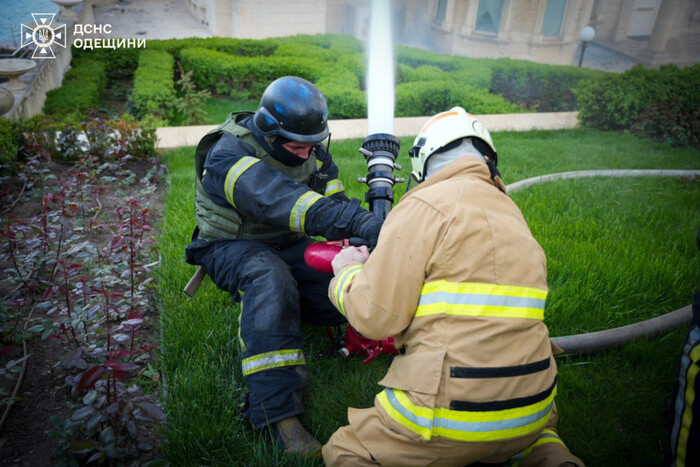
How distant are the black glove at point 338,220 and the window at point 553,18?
19336mm

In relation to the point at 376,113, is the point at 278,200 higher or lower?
lower

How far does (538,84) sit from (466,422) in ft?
41.2

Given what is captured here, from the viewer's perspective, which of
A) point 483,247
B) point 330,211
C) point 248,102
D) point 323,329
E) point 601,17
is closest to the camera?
point 483,247

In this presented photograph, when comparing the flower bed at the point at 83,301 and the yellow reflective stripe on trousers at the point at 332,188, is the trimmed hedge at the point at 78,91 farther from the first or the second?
the yellow reflective stripe on trousers at the point at 332,188

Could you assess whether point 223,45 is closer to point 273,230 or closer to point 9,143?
point 9,143

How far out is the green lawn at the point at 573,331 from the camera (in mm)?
2734

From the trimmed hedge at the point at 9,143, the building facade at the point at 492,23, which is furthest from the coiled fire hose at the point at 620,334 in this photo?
the building facade at the point at 492,23

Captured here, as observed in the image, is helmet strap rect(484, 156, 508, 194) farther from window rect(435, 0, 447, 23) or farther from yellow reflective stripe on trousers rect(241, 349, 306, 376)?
window rect(435, 0, 447, 23)

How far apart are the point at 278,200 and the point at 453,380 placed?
143 centimetres

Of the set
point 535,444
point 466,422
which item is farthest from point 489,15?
point 466,422

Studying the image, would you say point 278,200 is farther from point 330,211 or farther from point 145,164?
point 145,164

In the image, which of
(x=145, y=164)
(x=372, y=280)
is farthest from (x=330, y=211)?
(x=145, y=164)

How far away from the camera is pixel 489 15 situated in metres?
19.3

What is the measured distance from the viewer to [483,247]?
2012mm
